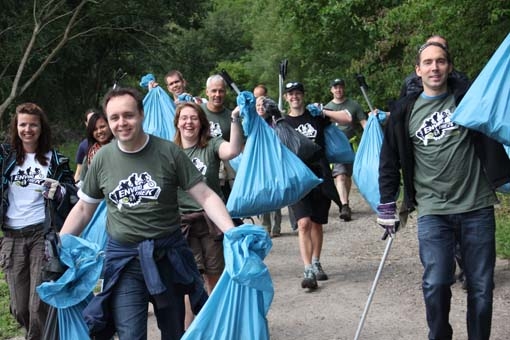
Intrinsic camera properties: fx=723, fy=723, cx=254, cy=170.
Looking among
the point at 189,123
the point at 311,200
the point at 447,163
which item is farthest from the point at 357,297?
the point at 447,163

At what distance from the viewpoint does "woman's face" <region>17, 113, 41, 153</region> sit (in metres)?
4.70

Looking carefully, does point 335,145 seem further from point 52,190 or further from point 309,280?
point 52,190

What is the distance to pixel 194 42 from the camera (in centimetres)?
3148

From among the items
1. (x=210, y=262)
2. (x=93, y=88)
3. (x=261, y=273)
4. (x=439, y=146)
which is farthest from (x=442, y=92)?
(x=93, y=88)

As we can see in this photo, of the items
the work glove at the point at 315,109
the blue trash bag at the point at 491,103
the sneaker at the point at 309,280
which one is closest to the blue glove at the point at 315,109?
the work glove at the point at 315,109

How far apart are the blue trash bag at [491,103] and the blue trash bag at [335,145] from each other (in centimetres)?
319

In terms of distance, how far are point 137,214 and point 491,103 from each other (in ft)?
6.25

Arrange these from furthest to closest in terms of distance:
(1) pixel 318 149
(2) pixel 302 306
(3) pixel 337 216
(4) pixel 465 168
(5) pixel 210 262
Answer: (3) pixel 337 216, (1) pixel 318 149, (2) pixel 302 306, (5) pixel 210 262, (4) pixel 465 168

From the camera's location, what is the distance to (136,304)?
143 inches

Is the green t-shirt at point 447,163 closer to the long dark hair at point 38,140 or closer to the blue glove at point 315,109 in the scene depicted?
the long dark hair at point 38,140

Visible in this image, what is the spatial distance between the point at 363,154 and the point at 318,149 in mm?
405

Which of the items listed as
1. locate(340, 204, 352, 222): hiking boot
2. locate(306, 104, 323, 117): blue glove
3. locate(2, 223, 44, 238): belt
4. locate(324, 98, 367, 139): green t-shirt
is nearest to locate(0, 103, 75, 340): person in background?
locate(2, 223, 44, 238): belt

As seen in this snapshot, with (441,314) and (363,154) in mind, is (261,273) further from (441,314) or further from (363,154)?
(363,154)

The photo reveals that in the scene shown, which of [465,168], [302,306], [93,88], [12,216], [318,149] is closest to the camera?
[465,168]
